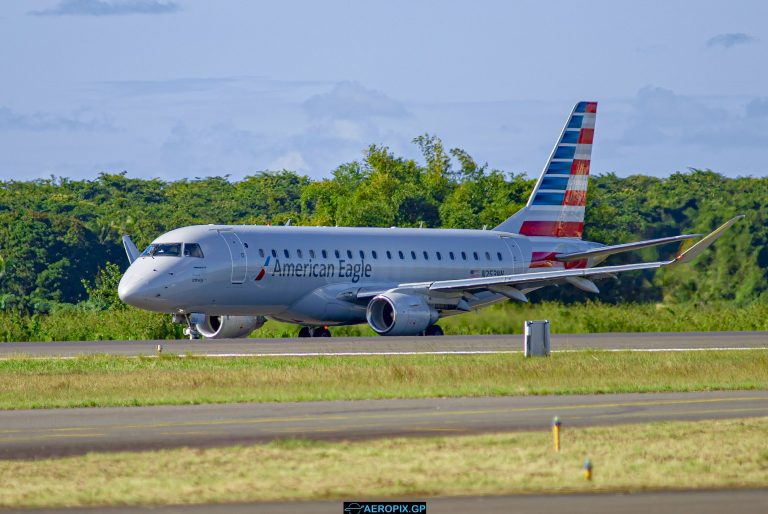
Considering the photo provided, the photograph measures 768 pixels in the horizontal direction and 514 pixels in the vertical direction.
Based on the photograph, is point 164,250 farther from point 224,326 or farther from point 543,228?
point 543,228

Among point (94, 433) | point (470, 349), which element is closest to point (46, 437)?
point (94, 433)

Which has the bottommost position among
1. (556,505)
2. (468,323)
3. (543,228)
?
(556,505)

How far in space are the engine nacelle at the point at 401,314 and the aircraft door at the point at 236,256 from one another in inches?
183

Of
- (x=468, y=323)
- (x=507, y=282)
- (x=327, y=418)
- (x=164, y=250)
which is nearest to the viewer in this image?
(x=327, y=418)

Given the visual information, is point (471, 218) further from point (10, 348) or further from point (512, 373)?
point (512, 373)

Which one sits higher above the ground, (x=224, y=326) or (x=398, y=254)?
(x=398, y=254)

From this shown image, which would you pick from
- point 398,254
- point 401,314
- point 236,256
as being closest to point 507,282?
point 401,314

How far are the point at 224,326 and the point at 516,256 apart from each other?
1170cm

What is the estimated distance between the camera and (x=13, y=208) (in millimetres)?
117750

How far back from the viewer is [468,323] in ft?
174

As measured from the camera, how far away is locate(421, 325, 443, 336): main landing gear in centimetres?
5009

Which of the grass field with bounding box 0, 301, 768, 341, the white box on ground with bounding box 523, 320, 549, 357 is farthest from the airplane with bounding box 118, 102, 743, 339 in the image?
the white box on ground with bounding box 523, 320, 549, 357

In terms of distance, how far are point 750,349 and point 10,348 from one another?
20290mm

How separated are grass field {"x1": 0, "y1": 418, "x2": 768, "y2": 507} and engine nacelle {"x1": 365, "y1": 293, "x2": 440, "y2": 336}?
28.2m
